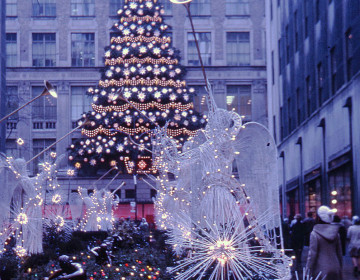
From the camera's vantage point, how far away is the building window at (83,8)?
57.0 m

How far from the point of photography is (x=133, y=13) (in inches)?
1715

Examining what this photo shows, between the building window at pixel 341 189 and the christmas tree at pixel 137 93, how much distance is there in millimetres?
12384

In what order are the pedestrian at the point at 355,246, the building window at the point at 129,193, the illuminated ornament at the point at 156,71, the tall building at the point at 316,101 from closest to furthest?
the pedestrian at the point at 355,246, the tall building at the point at 316,101, the illuminated ornament at the point at 156,71, the building window at the point at 129,193

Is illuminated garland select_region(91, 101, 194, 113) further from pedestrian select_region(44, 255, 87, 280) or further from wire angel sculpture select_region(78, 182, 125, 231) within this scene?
pedestrian select_region(44, 255, 87, 280)

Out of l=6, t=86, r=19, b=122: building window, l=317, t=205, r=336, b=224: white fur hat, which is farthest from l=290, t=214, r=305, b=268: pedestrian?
l=6, t=86, r=19, b=122: building window

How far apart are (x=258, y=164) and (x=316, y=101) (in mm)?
21998

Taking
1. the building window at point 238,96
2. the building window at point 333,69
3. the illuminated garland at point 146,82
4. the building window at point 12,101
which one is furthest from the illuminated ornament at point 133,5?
the building window at point 238,96

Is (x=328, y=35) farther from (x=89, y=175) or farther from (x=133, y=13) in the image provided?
(x=89, y=175)

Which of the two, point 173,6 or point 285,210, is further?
point 173,6

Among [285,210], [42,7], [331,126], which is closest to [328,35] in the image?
[331,126]

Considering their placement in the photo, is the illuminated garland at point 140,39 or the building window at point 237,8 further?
the building window at point 237,8

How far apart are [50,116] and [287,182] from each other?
1951 cm

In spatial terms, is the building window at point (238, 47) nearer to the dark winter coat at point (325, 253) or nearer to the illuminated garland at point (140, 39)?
the illuminated garland at point (140, 39)

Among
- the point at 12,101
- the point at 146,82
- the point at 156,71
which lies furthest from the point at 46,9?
the point at 156,71
